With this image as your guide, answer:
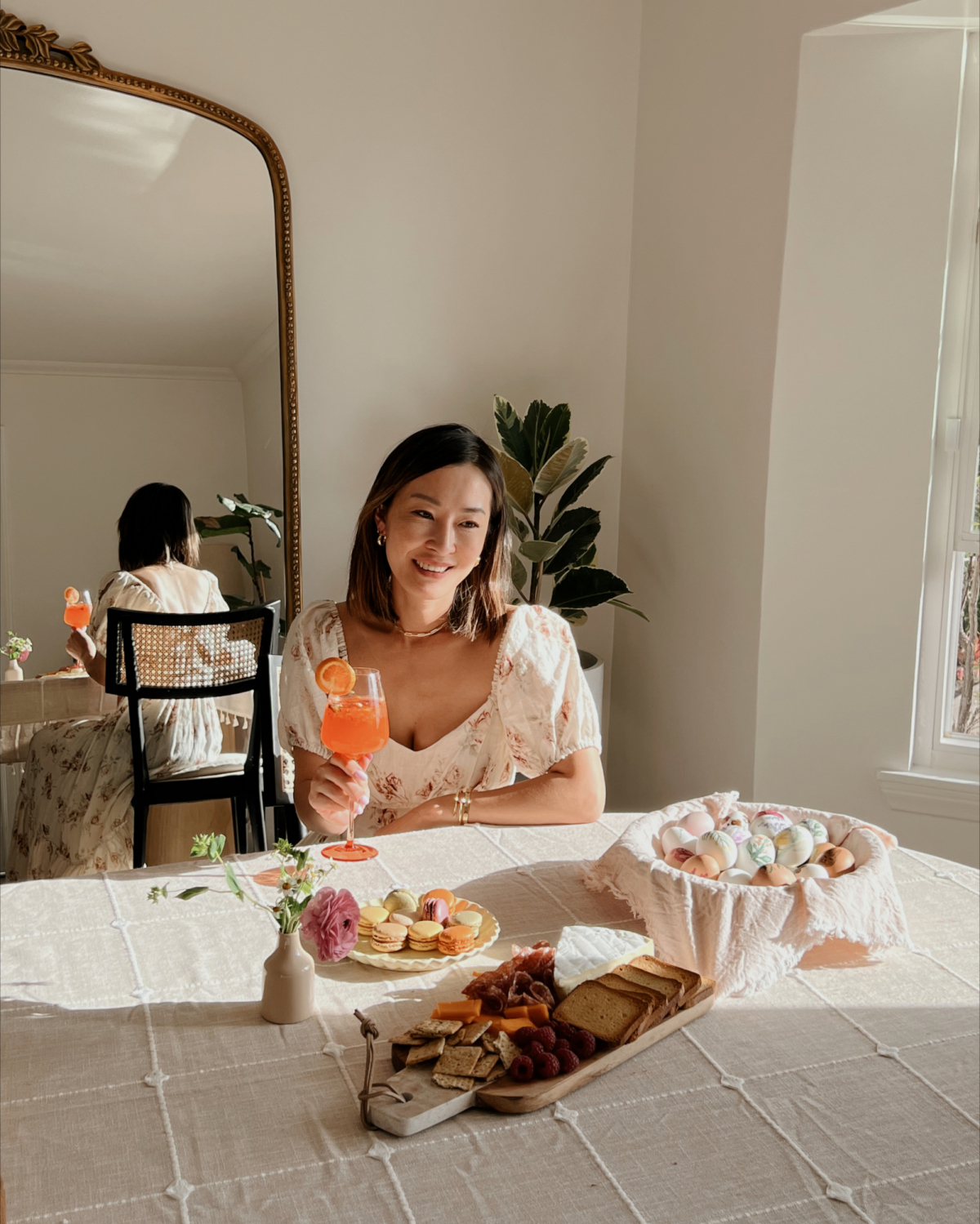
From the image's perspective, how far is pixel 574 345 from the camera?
3.19 m

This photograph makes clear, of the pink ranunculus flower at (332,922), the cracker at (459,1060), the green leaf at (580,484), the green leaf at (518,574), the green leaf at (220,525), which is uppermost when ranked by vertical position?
the green leaf at (580,484)

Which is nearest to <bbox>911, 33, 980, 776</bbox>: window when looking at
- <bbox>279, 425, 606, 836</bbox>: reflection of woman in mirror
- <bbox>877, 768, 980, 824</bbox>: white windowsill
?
<bbox>877, 768, 980, 824</bbox>: white windowsill

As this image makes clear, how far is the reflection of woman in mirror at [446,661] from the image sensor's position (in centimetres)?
176

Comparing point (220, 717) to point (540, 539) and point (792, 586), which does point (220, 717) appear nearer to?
point (540, 539)

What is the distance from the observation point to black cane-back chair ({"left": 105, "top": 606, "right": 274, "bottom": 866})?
8.43 feet

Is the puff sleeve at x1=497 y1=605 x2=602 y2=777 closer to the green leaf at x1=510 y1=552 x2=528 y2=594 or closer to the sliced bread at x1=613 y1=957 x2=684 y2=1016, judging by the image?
the sliced bread at x1=613 y1=957 x2=684 y2=1016

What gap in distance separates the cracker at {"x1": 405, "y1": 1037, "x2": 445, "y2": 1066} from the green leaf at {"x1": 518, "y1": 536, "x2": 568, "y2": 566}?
1928 millimetres

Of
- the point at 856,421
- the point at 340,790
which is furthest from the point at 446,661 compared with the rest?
the point at 856,421

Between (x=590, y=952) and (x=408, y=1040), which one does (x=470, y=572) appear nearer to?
(x=590, y=952)

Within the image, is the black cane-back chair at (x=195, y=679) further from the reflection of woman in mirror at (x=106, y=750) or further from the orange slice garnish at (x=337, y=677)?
the orange slice garnish at (x=337, y=677)

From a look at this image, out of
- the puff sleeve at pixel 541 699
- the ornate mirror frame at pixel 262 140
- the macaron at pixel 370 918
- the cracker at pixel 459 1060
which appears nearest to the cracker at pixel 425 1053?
the cracker at pixel 459 1060

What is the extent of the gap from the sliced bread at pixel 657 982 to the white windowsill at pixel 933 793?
187cm

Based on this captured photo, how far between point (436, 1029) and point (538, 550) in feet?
6.33

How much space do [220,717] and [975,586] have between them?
1.93 m
